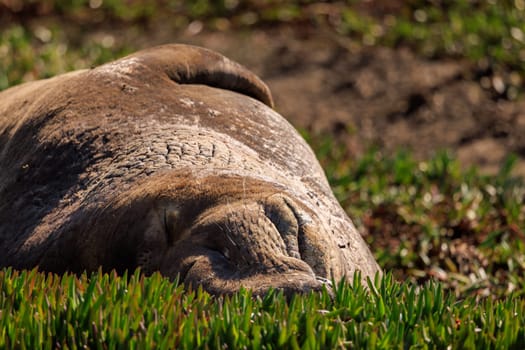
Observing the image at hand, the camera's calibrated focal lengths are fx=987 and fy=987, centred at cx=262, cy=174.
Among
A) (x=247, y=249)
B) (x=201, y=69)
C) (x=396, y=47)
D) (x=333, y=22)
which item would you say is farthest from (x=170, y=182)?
(x=333, y=22)

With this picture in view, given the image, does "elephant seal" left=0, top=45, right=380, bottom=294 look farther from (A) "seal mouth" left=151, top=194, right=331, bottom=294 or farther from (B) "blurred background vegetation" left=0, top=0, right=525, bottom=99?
(B) "blurred background vegetation" left=0, top=0, right=525, bottom=99

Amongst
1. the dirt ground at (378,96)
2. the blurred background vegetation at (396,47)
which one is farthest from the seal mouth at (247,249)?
the dirt ground at (378,96)

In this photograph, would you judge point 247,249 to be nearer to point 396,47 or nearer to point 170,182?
point 170,182

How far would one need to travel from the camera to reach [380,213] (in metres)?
6.72

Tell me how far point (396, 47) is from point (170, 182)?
21.7 feet

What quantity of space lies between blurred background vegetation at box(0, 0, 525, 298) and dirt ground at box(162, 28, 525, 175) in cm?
19

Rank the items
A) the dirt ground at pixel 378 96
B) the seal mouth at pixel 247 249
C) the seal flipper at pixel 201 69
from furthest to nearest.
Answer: the dirt ground at pixel 378 96 < the seal flipper at pixel 201 69 < the seal mouth at pixel 247 249

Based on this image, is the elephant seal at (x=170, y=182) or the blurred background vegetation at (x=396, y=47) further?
the blurred background vegetation at (x=396, y=47)

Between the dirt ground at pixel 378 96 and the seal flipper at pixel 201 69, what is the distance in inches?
134

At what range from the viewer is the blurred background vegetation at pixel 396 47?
240 inches

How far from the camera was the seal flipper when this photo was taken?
4672 mm

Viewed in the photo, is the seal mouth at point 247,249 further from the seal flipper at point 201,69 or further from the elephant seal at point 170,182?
the seal flipper at point 201,69

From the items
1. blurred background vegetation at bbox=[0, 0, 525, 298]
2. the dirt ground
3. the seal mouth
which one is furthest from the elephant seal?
the dirt ground

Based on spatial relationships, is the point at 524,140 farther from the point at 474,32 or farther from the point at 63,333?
the point at 63,333
